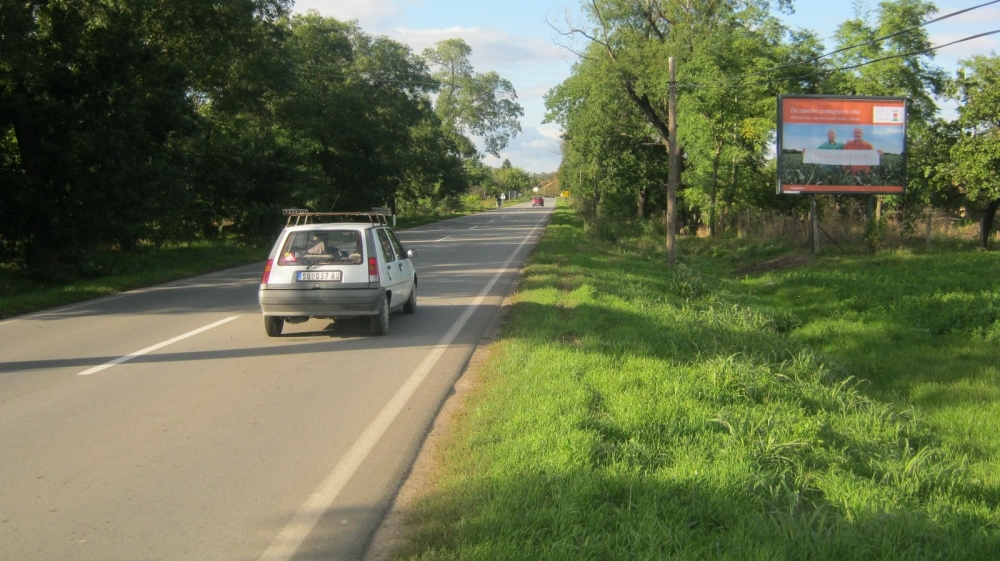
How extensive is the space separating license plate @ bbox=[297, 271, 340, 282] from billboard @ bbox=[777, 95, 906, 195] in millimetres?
16715

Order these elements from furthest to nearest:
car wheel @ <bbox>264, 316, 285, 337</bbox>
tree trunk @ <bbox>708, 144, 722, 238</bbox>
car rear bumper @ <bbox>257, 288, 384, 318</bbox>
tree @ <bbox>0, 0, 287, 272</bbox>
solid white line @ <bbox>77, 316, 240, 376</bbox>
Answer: tree trunk @ <bbox>708, 144, 722, 238</bbox>, tree @ <bbox>0, 0, 287, 272</bbox>, car wheel @ <bbox>264, 316, 285, 337</bbox>, car rear bumper @ <bbox>257, 288, 384, 318</bbox>, solid white line @ <bbox>77, 316, 240, 376</bbox>

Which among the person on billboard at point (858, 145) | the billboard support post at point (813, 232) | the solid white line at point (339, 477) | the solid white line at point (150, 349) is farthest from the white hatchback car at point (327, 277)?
the person on billboard at point (858, 145)

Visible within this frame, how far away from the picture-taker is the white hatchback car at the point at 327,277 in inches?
413

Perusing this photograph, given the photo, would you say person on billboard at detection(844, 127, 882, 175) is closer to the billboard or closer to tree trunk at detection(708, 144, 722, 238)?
the billboard

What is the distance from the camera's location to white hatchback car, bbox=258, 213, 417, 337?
34.4ft

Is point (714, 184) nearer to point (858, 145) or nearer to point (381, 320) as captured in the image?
point (858, 145)

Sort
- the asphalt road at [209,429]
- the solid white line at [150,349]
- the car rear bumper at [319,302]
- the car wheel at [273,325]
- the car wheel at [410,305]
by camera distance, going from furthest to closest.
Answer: the car wheel at [410,305]
the car wheel at [273,325]
the car rear bumper at [319,302]
the solid white line at [150,349]
the asphalt road at [209,429]

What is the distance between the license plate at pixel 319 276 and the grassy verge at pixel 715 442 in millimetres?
2264

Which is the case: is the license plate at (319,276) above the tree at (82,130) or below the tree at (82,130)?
below

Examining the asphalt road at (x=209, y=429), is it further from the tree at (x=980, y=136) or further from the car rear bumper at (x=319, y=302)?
the tree at (x=980, y=136)

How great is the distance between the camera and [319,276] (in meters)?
10.6

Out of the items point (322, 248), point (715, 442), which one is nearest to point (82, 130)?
point (322, 248)

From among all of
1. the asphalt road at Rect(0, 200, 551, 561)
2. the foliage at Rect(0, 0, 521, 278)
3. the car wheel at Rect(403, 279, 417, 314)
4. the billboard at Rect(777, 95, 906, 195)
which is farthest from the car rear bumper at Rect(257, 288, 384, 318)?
the billboard at Rect(777, 95, 906, 195)

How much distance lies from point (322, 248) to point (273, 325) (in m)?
1.20
